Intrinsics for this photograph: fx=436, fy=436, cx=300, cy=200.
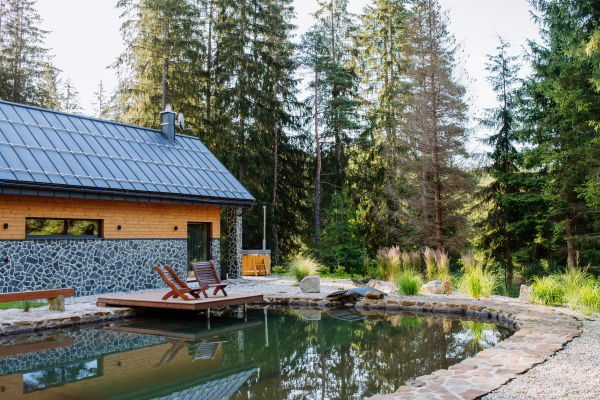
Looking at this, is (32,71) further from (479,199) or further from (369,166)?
(479,199)

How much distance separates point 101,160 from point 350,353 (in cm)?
820

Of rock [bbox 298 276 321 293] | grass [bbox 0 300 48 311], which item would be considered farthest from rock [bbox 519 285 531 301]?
grass [bbox 0 300 48 311]

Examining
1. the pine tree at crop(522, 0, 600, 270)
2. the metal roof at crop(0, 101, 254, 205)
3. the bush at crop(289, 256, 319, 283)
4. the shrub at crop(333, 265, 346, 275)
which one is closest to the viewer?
the metal roof at crop(0, 101, 254, 205)

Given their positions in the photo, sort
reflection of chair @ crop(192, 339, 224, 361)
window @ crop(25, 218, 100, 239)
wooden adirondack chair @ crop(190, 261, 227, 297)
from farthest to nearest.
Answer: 1. window @ crop(25, 218, 100, 239)
2. wooden adirondack chair @ crop(190, 261, 227, 297)
3. reflection of chair @ crop(192, 339, 224, 361)

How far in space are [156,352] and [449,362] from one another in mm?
4091

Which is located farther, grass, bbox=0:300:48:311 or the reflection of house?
grass, bbox=0:300:48:311

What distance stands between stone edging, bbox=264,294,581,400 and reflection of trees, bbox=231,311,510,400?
50cm

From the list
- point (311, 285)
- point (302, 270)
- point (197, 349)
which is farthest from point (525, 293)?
point (197, 349)

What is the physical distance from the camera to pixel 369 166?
2280 centimetres

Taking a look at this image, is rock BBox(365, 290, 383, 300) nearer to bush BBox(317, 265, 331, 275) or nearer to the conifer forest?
the conifer forest

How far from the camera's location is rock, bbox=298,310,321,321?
902cm

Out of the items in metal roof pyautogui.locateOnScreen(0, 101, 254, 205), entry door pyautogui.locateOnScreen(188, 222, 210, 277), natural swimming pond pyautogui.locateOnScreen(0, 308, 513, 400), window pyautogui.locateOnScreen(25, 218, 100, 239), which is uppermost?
metal roof pyautogui.locateOnScreen(0, 101, 254, 205)

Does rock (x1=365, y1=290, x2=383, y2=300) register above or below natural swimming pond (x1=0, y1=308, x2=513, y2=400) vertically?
above

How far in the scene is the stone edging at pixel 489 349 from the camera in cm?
411
